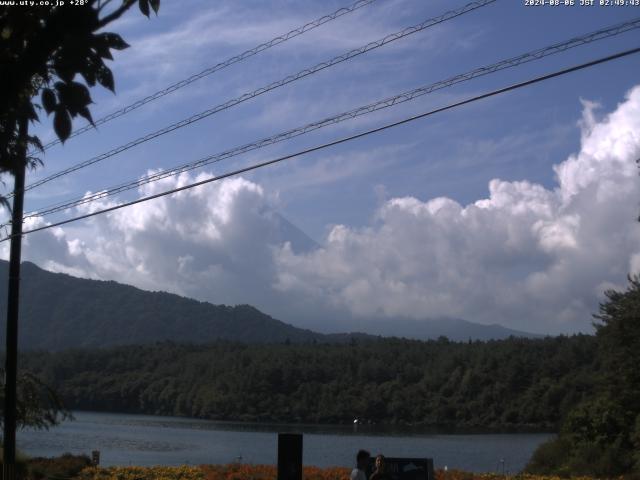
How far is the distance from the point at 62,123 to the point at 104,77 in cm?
39

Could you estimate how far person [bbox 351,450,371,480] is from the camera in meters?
12.1

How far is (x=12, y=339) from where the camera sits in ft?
60.8

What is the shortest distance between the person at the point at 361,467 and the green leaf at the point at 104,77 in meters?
8.33

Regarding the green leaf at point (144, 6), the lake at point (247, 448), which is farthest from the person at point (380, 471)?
the lake at point (247, 448)

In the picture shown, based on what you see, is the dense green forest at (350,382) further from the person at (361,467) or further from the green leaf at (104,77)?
the green leaf at (104,77)

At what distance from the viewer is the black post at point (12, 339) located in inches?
698

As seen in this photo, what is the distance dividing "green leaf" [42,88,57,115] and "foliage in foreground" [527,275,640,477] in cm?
2884

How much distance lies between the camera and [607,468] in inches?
1143

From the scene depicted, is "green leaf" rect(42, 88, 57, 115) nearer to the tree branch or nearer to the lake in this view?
the tree branch

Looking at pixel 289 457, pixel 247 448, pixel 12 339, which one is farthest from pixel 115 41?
pixel 247 448

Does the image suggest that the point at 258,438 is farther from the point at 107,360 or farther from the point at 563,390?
the point at 107,360

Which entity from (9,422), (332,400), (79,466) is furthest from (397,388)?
(9,422)

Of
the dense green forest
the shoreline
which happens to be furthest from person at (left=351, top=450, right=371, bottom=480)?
the dense green forest

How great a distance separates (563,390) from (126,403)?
4708 cm
